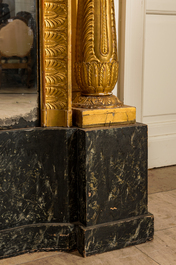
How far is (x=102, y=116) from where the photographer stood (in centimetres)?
172

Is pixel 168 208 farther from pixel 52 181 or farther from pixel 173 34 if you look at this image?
pixel 173 34

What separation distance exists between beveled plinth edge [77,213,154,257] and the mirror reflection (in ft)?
1.98

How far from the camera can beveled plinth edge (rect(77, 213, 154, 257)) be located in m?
1.70

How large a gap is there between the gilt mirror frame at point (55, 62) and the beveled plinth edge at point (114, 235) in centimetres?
53

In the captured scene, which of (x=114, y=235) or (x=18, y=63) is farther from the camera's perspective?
(x=114, y=235)

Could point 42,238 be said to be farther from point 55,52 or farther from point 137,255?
point 55,52

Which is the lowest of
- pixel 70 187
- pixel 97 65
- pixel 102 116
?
pixel 70 187

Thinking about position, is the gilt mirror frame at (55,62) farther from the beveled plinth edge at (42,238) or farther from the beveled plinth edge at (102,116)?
the beveled plinth edge at (42,238)

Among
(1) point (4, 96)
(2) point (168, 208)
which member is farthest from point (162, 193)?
(1) point (4, 96)

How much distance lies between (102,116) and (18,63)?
1.54ft

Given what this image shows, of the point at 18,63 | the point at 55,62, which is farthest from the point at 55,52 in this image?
the point at 18,63

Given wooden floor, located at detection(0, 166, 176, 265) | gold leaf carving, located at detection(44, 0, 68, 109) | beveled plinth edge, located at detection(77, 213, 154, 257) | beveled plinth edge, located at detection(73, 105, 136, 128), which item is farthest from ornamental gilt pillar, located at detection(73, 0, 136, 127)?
wooden floor, located at detection(0, 166, 176, 265)

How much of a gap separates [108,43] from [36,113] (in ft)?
1.62

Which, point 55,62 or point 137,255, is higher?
point 55,62
